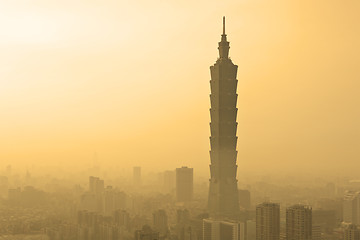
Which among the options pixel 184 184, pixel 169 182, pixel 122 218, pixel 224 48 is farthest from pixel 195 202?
pixel 224 48

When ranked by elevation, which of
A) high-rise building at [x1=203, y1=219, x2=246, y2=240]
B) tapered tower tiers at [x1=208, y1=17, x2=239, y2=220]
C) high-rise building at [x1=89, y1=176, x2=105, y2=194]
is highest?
tapered tower tiers at [x1=208, y1=17, x2=239, y2=220]

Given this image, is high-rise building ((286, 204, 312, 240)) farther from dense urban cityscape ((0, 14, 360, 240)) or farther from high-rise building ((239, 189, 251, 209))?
high-rise building ((239, 189, 251, 209))

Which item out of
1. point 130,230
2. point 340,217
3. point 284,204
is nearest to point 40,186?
point 130,230

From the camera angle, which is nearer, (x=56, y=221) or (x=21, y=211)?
(x=56, y=221)

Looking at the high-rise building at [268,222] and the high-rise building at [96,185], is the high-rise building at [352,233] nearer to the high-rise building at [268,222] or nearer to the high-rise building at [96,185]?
the high-rise building at [268,222]

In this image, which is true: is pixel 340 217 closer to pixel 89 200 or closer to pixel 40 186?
pixel 89 200

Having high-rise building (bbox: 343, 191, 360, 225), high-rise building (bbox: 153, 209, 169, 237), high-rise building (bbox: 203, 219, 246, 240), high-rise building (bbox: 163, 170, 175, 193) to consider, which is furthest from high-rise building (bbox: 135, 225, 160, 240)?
high-rise building (bbox: 163, 170, 175, 193)

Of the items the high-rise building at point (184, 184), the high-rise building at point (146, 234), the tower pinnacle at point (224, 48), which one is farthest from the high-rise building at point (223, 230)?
the tower pinnacle at point (224, 48)
